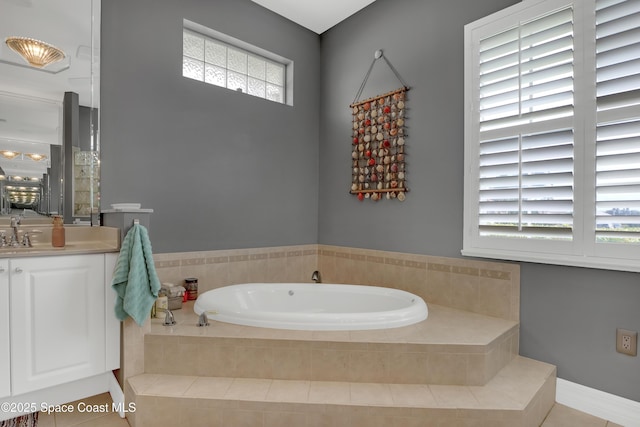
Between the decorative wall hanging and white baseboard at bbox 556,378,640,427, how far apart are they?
1.66 m

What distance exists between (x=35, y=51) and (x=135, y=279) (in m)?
1.64

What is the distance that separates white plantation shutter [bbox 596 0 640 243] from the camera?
1871 mm

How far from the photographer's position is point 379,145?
3.17 m

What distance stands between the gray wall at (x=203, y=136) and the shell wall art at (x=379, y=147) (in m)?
0.59

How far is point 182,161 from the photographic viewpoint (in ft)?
9.39

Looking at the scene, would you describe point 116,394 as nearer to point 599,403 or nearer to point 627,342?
point 599,403

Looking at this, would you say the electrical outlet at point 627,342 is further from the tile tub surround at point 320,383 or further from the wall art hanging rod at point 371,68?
the wall art hanging rod at point 371,68

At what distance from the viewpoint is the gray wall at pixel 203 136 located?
2590mm

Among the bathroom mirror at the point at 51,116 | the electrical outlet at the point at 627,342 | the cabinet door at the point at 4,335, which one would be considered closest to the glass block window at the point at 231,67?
the bathroom mirror at the point at 51,116

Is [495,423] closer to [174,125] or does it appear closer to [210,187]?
[210,187]

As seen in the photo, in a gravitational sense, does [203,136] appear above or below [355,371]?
above

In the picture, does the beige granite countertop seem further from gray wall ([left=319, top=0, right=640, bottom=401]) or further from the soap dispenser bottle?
gray wall ([left=319, top=0, right=640, bottom=401])

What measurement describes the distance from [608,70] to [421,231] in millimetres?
1519

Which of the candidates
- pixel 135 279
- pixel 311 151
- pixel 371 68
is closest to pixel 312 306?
pixel 135 279
